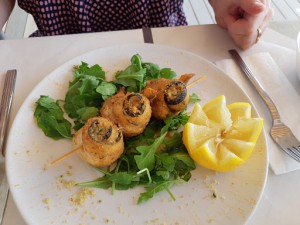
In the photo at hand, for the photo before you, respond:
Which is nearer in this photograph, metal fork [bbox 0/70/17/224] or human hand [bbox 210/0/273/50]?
metal fork [bbox 0/70/17/224]

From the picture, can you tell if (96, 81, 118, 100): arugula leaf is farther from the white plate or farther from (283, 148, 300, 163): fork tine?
(283, 148, 300, 163): fork tine

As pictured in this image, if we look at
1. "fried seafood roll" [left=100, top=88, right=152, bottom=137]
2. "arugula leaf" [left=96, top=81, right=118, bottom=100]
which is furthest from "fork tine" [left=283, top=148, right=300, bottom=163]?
"arugula leaf" [left=96, top=81, right=118, bottom=100]

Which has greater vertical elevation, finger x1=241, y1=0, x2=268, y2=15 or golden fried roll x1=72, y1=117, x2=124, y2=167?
finger x1=241, y1=0, x2=268, y2=15

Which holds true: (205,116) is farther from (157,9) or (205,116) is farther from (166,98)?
(157,9)

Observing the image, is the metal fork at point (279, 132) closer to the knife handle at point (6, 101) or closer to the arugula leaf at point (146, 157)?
the arugula leaf at point (146, 157)

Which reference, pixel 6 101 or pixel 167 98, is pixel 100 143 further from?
pixel 6 101

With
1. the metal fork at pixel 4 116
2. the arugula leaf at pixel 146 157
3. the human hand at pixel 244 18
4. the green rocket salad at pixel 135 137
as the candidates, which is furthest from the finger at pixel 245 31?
the metal fork at pixel 4 116

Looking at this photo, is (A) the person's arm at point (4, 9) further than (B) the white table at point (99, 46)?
Yes
